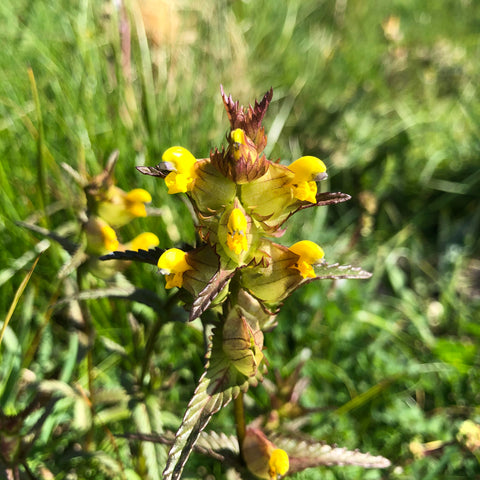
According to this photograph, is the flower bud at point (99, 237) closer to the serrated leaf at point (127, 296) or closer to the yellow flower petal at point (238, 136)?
the serrated leaf at point (127, 296)

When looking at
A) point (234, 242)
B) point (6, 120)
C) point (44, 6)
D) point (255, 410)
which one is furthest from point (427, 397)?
point (44, 6)

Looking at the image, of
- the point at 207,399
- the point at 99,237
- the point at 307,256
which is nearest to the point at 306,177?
the point at 307,256

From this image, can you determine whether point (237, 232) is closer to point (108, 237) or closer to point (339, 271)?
point (339, 271)

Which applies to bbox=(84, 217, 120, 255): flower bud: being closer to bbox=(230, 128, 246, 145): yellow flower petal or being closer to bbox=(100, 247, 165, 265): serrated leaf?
bbox=(100, 247, 165, 265): serrated leaf

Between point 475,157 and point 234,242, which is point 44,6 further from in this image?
point 475,157

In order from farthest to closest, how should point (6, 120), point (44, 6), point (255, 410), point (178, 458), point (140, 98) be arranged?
1. point (44, 6)
2. point (140, 98)
3. point (6, 120)
4. point (255, 410)
5. point (178, 458)

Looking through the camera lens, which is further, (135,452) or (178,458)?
(135,452)
